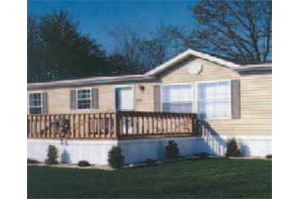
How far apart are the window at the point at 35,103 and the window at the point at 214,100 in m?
6.00

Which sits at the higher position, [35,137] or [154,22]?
[154,22]

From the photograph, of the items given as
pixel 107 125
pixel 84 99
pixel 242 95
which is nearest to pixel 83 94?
pixel 84 99

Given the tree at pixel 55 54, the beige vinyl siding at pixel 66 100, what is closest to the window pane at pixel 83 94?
the beige vinyl siding at pixel 66 100

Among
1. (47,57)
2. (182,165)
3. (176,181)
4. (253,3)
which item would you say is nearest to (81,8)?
(47,57)

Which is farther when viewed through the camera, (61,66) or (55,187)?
(61,66)

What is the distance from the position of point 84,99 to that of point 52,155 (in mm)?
4265

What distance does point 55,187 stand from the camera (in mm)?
7539

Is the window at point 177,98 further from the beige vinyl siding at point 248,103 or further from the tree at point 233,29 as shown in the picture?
the tree at point 233,29

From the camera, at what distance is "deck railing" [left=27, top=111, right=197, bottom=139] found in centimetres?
1023

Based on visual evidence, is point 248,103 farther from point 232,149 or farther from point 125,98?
point 125,98

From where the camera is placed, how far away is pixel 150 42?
23109 millimetres

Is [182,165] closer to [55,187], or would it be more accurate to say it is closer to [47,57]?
[55,187]

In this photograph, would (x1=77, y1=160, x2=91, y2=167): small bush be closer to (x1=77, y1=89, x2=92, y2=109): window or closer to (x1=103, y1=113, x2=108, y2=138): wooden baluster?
(x1=103, y1=113, x2=108, y2=138): wooden baluster
